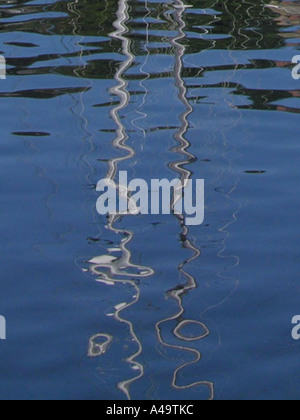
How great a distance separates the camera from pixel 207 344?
553 cm

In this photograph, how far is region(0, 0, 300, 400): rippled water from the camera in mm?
5391

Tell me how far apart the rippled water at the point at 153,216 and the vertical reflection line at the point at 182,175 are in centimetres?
1

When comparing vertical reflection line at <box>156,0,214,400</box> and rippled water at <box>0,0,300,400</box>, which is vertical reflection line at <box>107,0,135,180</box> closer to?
rippled water at <box>0,0,300,400</box>

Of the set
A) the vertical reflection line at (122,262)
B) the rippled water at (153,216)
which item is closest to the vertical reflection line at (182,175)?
the rippled water at (153,216)

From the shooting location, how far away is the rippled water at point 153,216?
539cm

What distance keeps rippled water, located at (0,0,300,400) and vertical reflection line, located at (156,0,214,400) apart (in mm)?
12

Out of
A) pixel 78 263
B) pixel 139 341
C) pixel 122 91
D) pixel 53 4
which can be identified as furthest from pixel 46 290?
pixel 53 4

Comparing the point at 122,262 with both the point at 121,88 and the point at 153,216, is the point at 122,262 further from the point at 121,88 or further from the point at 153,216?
the point at 121,88

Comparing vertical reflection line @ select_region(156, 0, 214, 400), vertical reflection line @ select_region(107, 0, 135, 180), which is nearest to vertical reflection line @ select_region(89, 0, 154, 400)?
vertical reflection line @ select_region(107, 0, 135, 180)

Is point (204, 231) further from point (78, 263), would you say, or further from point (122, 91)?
point (122, 91)

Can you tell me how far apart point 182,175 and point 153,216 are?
58 cm

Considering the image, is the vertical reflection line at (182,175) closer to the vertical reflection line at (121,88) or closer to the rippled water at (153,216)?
the rippled water at (153,216)

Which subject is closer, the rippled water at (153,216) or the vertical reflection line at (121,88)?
the rippled water at (153,216)

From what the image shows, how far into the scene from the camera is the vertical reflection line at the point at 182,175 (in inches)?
215
